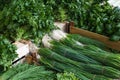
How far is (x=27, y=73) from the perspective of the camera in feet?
8.39

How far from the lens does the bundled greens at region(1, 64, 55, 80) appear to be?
250 cm

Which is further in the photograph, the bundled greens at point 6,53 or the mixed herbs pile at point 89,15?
the mixed herbs pile at point 89,15

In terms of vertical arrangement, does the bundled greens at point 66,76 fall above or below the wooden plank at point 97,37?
below

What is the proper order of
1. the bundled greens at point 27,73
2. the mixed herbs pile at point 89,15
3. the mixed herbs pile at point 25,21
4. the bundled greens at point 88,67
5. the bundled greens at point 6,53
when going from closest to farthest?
1. the bundled greens at point 6,53
2. the bundled greens at point 27,73
3. the bundled greens at point 88,67
4. the mixed herbs pile at point 25,21
5. the mixed herbs pile at point 89,15

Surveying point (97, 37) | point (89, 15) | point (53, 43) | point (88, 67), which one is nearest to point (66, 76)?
point (88, 67)

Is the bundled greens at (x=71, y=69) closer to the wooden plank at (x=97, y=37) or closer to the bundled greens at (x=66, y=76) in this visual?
the bundled greens at (x=66, y=76)

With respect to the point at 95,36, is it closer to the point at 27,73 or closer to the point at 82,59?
the point at 82,59

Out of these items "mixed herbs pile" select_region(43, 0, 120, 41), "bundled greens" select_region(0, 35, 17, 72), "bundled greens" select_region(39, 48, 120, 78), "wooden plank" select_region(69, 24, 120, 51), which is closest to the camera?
"bundled greens" select_region(0, 35, 17, 72)

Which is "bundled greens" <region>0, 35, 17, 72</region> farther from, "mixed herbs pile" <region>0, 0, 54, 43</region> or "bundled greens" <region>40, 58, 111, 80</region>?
"bundled greens" <region>40, 58, 111, 80</region>

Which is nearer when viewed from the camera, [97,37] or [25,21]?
[25,21]

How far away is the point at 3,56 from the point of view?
2379 mm

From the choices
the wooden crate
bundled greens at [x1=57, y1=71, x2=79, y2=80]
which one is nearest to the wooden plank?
the wooden crate

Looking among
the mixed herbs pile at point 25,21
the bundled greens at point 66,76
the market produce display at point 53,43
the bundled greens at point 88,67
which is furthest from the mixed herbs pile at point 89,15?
the bundled greens at point 66,76

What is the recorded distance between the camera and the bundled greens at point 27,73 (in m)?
2.50
